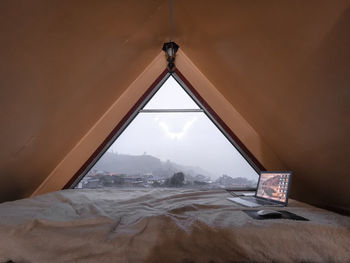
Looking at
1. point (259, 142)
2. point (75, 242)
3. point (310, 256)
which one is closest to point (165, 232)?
point (75, 242)

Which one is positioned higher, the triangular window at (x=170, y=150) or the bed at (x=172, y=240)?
the triangular window at (x=170, y=150)

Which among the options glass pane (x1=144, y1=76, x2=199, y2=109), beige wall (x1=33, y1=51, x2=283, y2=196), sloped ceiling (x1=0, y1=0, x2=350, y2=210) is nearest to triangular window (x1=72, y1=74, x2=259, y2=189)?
glass pane (x1=144, y1=76, x2=199, y2=109)

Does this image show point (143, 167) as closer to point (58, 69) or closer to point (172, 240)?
point (58, 69)

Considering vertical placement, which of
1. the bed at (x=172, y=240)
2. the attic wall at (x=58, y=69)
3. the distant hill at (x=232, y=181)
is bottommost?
the bed at (x=172, y=240)

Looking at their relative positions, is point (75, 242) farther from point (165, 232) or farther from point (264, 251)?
point (264, 251)

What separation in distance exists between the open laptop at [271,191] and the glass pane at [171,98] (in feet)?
4.74

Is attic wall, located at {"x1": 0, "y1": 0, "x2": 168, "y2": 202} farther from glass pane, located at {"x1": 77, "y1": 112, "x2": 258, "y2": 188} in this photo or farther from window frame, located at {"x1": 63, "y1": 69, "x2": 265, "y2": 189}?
glass pane, located at {"x1": 77, "y1": 112, "x2": 258, "y2": 188}

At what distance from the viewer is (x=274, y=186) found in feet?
5.85

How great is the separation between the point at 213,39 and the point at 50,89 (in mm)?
1576

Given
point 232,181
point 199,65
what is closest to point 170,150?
point 232,181

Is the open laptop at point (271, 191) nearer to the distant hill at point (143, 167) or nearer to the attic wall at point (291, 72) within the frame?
the attic wall at point (291, 72)

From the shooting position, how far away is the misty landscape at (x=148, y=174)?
292 cm

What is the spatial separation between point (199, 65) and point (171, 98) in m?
0.65

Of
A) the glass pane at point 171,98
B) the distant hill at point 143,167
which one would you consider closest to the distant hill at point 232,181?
the distant hill at point 143,167
